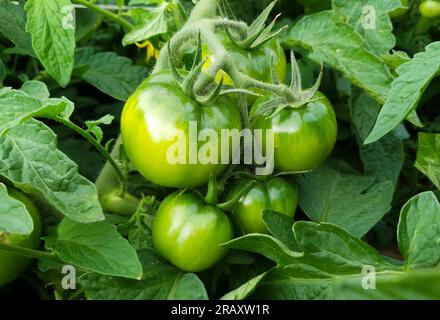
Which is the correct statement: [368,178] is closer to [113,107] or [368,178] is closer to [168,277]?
[168,277]

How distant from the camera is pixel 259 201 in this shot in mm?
744

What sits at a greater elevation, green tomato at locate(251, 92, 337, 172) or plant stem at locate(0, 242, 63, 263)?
green tomato at locate(251, 92, 337, 172)

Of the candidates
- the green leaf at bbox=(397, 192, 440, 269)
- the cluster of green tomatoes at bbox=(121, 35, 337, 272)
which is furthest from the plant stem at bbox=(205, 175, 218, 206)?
the green leaf at bbox=(397, 192, 440, 269)

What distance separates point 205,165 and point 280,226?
115 millimetres

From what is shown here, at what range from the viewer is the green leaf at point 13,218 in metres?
→ 0.57

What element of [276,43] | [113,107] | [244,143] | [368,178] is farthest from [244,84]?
[113,107]

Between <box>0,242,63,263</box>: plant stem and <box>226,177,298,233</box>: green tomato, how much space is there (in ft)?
0.74

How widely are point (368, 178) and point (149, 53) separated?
422 millimetres

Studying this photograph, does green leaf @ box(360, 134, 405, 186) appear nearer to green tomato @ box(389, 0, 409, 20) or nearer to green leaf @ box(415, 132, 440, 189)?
green leaf @ box(415, 132, 440, 189)

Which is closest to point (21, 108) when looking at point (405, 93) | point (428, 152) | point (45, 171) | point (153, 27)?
point (45, 171)

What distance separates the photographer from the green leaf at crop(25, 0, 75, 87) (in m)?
0.75

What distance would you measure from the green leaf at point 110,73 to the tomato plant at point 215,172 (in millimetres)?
24

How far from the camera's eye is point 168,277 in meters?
0.73

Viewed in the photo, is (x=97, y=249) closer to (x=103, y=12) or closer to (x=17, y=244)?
(x=17, y=244)
